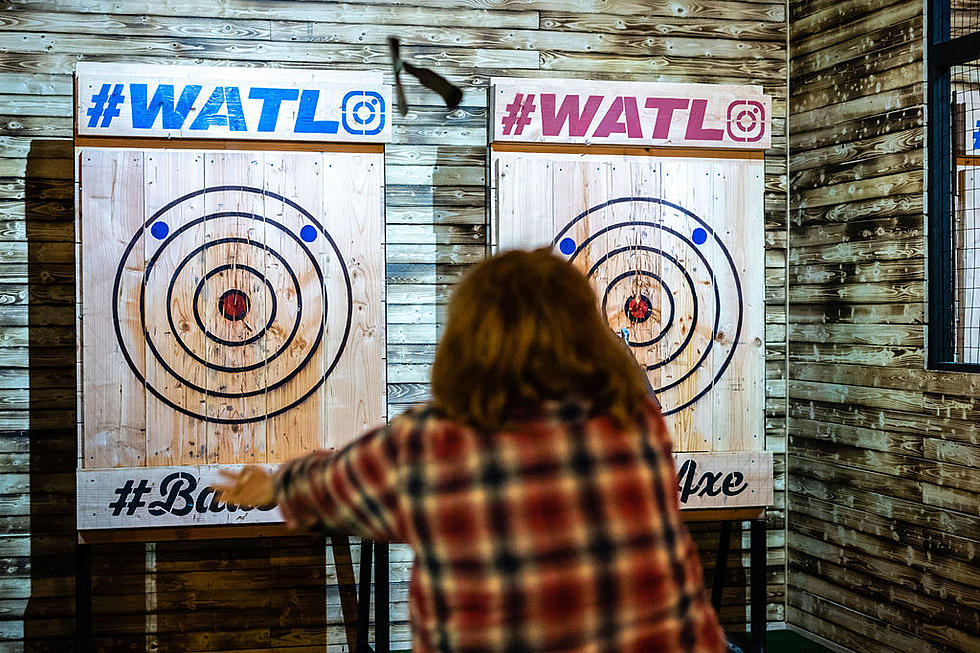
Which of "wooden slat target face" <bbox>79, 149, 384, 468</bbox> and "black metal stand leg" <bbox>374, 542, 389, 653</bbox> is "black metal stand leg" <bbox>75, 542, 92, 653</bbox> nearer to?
"wooden slat target face" <bbox>79, 149, 384, 468</bbox>

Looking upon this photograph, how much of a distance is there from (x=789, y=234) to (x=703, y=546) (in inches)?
53.1

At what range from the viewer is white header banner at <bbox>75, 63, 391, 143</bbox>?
3.12 metres

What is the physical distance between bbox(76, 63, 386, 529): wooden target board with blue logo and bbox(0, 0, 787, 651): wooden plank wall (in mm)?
490

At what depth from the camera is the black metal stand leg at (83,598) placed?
3.14 meters

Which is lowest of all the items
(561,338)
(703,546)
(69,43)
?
(703,546)

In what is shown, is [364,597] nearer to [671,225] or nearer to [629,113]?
[671,225]

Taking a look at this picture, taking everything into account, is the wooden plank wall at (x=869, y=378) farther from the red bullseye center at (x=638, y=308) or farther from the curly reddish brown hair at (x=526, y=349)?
the curly reddish brown hair at (x=526, y=349)

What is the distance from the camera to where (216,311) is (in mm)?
3211

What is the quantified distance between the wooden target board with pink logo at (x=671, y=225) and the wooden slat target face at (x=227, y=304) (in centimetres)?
57

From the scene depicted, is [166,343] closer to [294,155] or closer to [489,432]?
A: [294,155]

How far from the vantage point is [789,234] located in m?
4.03

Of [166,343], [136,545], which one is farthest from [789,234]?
[136,545]

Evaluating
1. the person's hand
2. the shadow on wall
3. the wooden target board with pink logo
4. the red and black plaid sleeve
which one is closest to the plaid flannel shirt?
the red and black plaid sleeve

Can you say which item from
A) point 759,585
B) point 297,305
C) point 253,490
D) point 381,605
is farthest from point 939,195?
point 253,490
